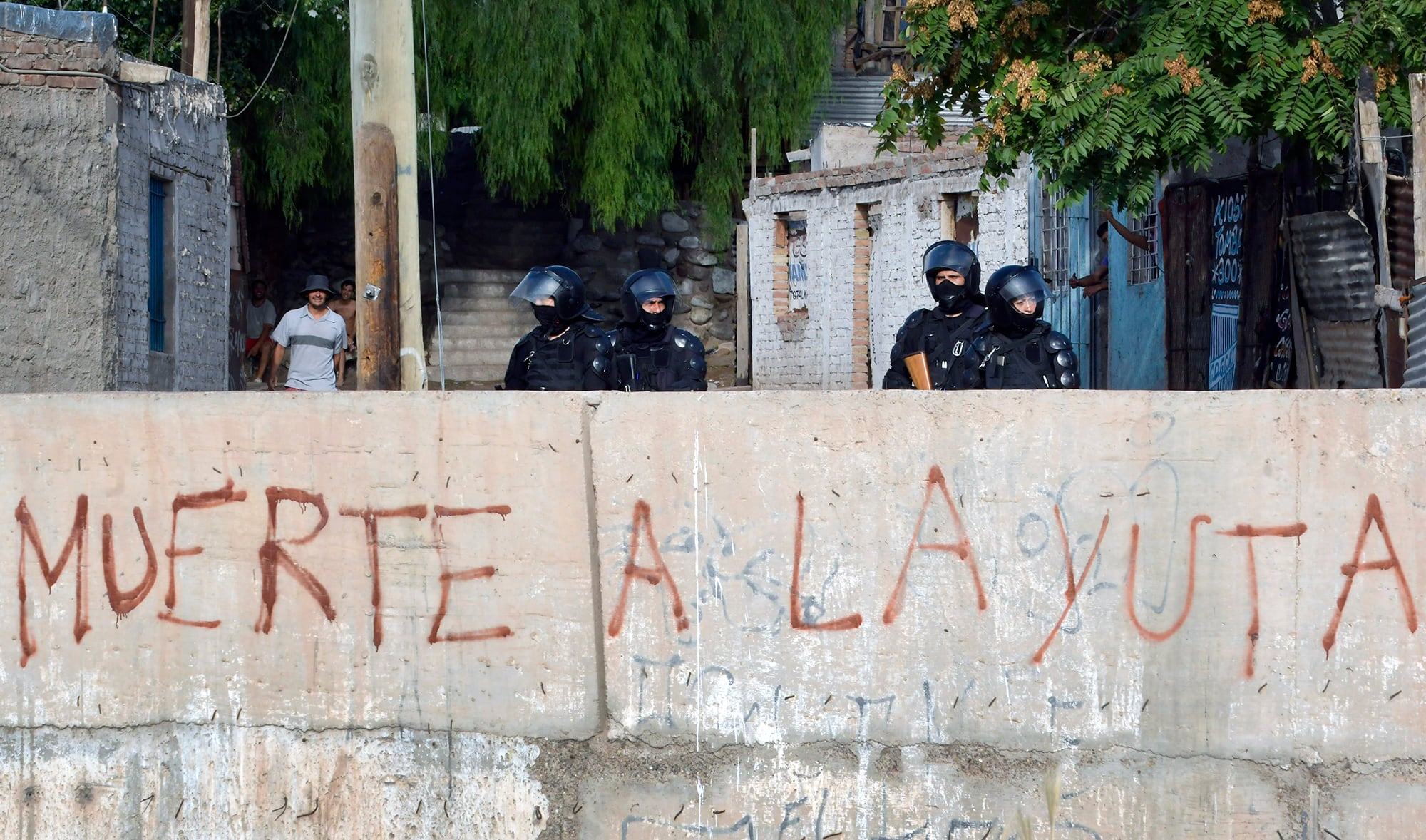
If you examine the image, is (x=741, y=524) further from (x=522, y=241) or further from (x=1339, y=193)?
(x=522, y=241)

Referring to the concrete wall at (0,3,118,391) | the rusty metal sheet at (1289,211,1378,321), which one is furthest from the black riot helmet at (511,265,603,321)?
the rusty metal sheet at (1289,211,1378,321)

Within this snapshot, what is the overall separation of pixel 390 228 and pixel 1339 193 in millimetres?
5438

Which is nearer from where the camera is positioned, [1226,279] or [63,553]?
[63,553]

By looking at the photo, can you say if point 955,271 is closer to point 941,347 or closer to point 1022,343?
point 941,347

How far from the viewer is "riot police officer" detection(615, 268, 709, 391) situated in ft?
23.0

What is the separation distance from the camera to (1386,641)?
3582mm

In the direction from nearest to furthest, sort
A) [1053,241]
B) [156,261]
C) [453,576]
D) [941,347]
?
[453,576]
[941,347]
[156,261]
[1053,241]

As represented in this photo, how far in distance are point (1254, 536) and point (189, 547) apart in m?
2.65

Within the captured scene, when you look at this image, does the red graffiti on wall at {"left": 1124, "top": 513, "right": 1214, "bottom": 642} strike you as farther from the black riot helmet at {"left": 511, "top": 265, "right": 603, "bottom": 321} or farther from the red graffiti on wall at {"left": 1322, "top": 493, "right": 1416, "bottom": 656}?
the black riot helmet at {"left": 511, "top": 265, "right": 603, "bottom": 321}

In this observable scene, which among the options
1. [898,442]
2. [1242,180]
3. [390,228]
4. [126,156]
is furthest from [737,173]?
[898,442]

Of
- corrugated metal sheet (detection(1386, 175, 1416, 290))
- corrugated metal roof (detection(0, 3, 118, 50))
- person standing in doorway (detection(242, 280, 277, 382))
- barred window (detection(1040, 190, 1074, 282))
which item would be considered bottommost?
corrugated metal sheet (detection(1386, 175, 1416, 290))

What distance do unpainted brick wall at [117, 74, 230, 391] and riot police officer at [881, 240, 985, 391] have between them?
4.89 metres

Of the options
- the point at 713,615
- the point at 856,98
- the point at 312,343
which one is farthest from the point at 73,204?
the point at 856,98

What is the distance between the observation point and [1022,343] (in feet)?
21.4
